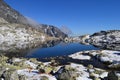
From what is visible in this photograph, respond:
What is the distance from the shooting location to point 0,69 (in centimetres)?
6588

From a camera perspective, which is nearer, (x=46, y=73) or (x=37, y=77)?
(x=37, y=77)

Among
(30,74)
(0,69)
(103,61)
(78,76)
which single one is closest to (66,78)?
(78,76)

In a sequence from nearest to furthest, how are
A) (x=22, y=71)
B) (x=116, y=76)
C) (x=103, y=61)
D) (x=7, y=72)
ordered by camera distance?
(x=116, y=76) → (x=7, y=72) → (x=22, y=71) → (x=103, y=61)

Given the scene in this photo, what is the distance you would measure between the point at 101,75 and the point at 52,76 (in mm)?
14821

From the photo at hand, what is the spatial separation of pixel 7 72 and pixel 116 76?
2792cm

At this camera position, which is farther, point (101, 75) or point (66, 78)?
point (101, 75)

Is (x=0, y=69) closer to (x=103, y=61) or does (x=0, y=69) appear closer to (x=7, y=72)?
(x=7, y=72)

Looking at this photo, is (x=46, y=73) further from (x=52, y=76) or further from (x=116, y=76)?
(x=116, y=76)

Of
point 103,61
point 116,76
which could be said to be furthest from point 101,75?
point 103,61

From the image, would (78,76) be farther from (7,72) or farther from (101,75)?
(7,72)

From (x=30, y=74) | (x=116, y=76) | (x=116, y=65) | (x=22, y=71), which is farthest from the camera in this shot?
(x=116, y=65)

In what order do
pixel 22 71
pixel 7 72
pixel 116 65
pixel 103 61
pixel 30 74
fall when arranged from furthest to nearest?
1. pixel 103 61
2. pixel 116 65
3. pixel 22 71
4. pixel 30 74
5. pixel 7 72

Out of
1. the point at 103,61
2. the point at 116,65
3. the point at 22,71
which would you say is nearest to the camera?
the point at 22,71

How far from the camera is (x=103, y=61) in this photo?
103562 mm
